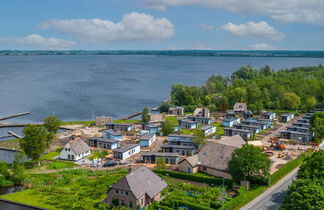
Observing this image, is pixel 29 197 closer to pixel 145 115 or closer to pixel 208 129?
pixel 208 129

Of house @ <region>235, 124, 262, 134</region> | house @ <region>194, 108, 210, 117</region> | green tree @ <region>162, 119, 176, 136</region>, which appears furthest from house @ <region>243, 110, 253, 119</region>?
green tree @ <region>162, 119, 176, 136</region>

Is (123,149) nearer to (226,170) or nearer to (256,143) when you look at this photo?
(226,170)

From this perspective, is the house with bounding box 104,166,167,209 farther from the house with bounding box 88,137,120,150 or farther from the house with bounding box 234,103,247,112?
the house with bounding box 234,103,247,112

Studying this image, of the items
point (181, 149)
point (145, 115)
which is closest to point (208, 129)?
point (181, 149)

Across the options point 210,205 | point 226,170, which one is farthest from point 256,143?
point 210,205

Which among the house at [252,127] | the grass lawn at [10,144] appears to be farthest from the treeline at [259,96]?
the grass lawn at [10,144]
